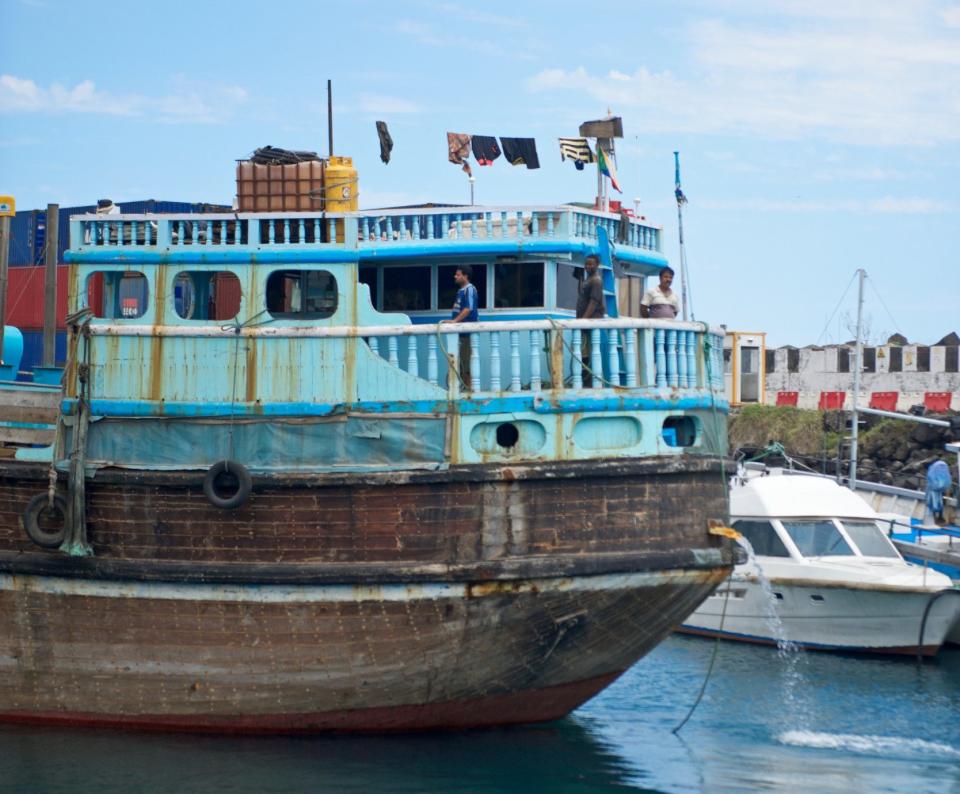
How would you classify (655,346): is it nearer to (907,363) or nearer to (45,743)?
(45,743)

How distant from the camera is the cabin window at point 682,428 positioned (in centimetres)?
1259

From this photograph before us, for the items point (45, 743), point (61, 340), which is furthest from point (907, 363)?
point (45, 743)

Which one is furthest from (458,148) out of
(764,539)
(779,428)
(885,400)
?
(885,400)

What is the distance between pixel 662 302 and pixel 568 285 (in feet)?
2.92

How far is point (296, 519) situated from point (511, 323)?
7.86ft

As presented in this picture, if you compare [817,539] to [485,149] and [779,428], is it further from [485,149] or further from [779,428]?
[779,428]

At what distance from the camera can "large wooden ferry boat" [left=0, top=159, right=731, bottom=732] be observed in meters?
11.9

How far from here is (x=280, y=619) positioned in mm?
12031

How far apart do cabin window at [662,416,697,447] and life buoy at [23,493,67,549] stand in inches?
204

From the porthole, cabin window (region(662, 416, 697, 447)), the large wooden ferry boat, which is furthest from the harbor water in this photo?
cabin window (region(662, 416, 697, 447))

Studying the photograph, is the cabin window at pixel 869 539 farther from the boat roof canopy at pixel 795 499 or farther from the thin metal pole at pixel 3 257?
the thin metal pole at pixel 3 257

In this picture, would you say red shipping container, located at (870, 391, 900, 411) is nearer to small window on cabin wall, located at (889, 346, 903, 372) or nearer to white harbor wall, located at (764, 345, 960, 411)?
white harbor wall, located at (764, 345, 960, 411)

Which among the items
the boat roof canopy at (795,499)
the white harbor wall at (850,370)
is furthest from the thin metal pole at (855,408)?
the white harbor wall at (850,370)

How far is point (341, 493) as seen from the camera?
1188 cm
